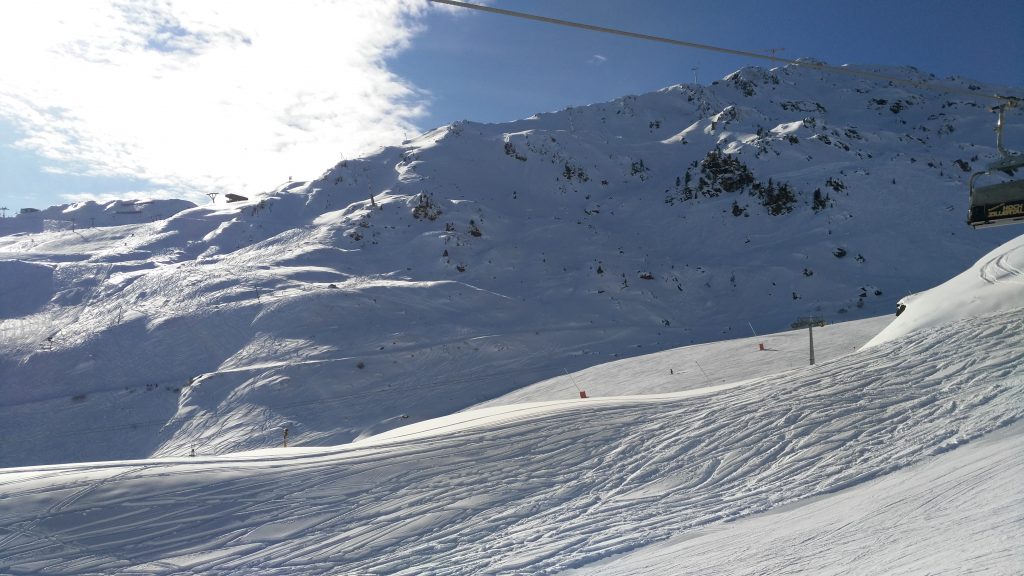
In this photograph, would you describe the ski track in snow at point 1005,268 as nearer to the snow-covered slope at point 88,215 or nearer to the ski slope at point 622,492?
the ski slope at point 622,492

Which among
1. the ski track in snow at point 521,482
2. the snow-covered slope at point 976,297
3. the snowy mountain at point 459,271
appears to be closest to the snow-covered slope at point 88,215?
the snowy mountain at point 459,271

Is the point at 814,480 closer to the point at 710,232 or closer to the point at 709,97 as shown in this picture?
the point at 710,232

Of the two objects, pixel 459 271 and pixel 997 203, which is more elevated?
pixel 459 271

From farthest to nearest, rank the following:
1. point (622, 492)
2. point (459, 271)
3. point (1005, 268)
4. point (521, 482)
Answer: point (459, 271) < point (1005, 268) < point (521, 482) < point (622, 492)

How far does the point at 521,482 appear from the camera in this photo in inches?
332

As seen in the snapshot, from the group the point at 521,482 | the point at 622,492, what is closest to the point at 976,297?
the point at 622,492

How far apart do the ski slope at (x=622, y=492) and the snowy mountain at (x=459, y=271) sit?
13.1m

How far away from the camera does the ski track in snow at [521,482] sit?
6.93 meters

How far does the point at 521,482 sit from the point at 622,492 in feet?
4.50

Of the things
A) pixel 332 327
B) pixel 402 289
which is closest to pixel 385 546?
pixel 332 327

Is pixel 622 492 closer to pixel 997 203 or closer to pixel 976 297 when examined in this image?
pixel 997 203

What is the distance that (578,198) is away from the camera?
4978cm

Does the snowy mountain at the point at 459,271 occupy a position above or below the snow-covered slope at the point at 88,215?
below

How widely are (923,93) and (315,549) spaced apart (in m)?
74.5
